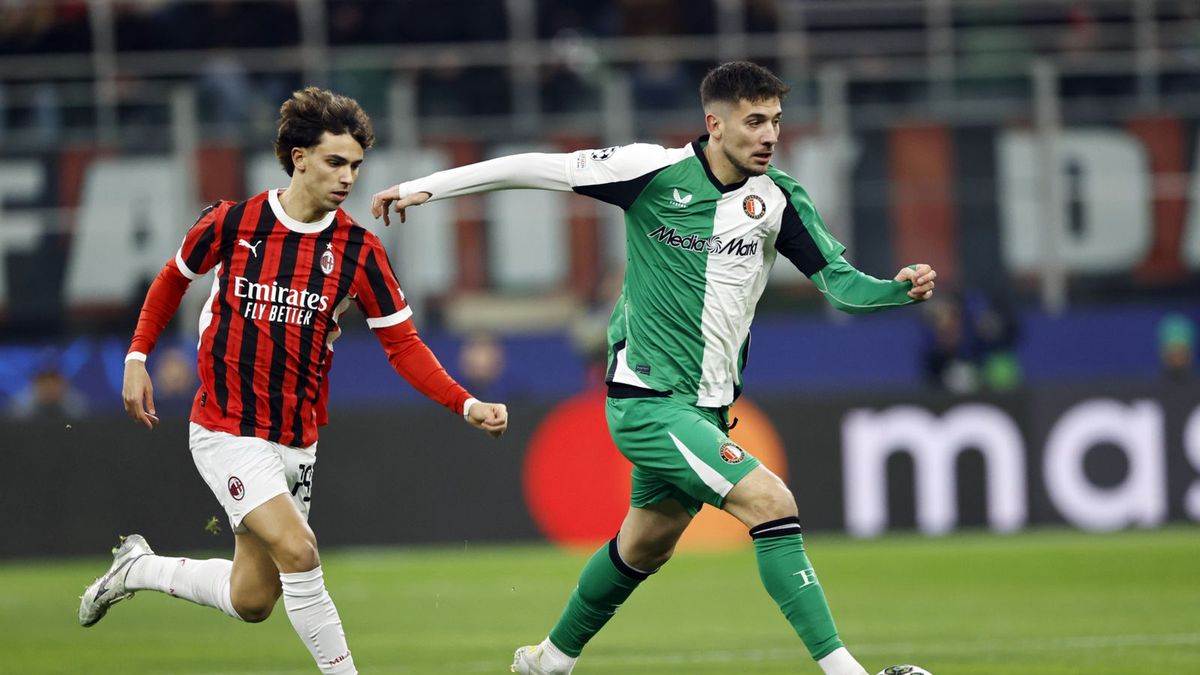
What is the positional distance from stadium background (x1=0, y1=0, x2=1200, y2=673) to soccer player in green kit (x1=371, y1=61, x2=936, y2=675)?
861cm

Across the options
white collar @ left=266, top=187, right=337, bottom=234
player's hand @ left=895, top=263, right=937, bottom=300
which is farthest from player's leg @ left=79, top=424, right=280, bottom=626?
player's hand @ left=895, top=263, right=937, bottom=300

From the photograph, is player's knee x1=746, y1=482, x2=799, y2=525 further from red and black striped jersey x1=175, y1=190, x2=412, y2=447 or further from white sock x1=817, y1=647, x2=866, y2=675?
red and black striped jersey x1=175, y1=190, x2=412, y2=447

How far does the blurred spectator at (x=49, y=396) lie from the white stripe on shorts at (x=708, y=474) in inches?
416

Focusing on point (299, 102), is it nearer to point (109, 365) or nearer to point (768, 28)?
point (109, 365)

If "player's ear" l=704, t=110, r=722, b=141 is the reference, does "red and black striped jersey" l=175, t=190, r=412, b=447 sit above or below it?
below

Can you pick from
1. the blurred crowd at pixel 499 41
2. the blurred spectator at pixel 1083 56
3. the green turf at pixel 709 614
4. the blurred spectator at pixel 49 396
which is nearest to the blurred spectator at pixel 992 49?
the blurred crowd at pixel 499 41

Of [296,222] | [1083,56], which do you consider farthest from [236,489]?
[1083,56]

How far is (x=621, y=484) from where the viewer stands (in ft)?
51.9

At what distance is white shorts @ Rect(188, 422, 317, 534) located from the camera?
6930 mm

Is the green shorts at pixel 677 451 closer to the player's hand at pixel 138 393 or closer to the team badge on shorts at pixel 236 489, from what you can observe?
the team badge on shorts at pixel 236 489

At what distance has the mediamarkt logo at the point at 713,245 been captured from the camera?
7152 mm

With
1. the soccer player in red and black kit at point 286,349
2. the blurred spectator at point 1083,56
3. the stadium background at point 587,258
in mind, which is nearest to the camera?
the soccer player in red and black kit at point 286,349

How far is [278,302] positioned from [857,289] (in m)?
2.17

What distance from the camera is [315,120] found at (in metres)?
6.97
